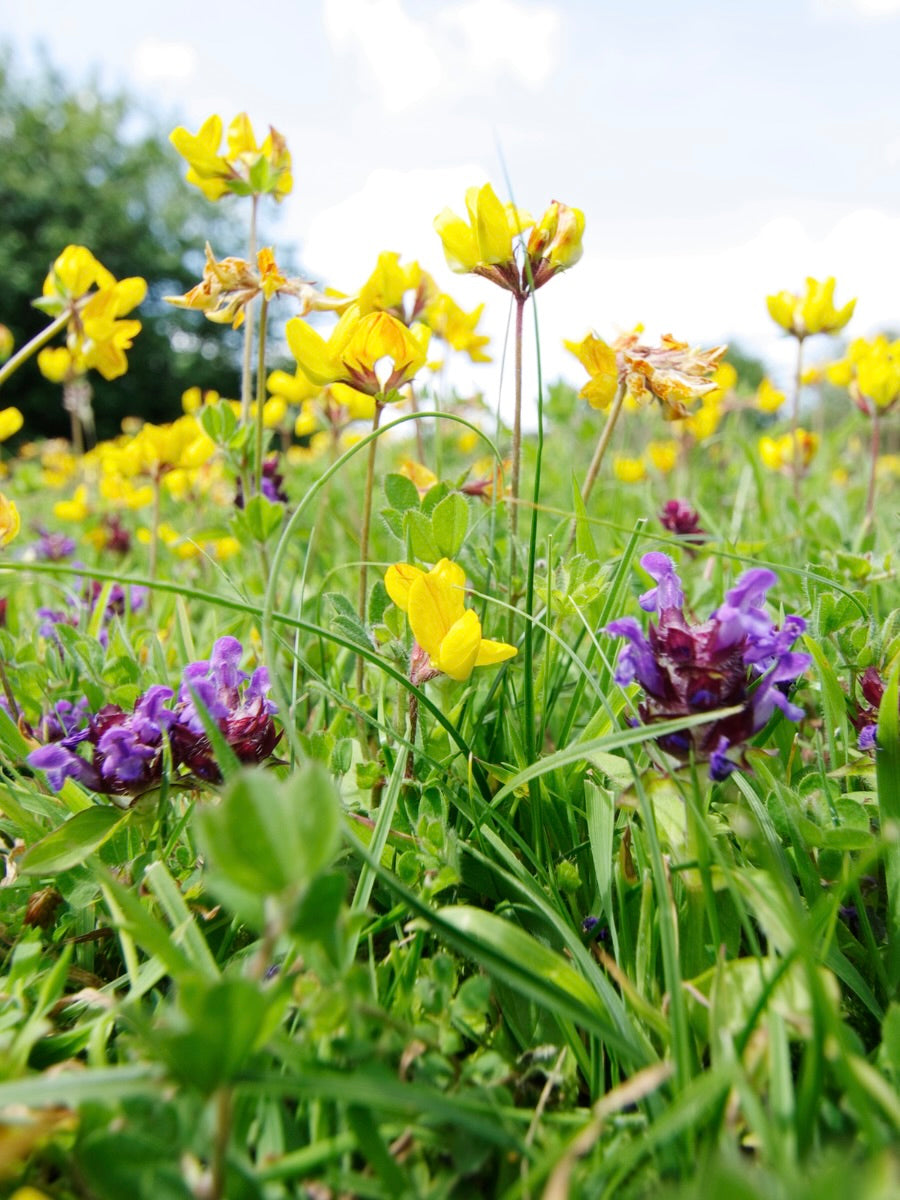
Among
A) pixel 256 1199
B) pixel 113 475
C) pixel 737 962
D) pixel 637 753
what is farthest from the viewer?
pixel 113 475

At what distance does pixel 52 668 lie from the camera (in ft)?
5.23

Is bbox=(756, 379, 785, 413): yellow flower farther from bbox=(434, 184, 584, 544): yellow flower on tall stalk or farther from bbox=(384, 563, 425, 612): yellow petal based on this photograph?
bbox=(384, 563, 425, 612): yellow petal

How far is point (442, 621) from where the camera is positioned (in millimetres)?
984

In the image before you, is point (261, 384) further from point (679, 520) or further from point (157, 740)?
point (679, 520)

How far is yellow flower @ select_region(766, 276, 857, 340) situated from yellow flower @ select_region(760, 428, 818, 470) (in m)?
0.49

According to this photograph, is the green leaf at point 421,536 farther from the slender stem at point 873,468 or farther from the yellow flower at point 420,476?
the slender stem at point 873,468

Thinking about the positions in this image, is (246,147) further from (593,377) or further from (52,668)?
(52,668)

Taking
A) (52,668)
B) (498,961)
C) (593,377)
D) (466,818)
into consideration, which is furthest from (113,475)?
(498,961)

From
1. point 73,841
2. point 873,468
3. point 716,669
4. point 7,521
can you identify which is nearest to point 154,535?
point 7,521

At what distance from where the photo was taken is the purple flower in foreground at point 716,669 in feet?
2.67

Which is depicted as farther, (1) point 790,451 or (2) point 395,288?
(1) point 790,451

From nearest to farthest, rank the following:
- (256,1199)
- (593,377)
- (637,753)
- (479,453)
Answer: (256,1199)
(637,753)
(593,377)
(479,453)

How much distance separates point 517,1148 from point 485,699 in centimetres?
67

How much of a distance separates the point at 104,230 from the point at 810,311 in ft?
101
